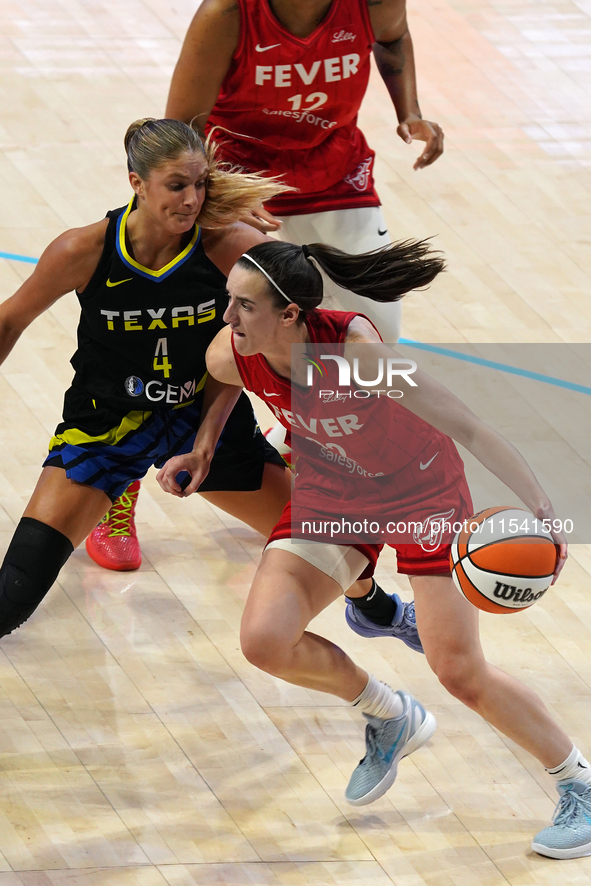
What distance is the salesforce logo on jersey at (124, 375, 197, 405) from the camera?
343cm

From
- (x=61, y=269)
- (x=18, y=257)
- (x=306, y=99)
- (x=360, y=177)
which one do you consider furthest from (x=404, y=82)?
(x=18, y=257)

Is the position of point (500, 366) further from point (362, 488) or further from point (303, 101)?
point (362, 488)

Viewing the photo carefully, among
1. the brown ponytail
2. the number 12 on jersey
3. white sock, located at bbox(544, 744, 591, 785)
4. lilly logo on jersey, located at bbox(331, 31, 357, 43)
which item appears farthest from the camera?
lilly logo on jersey, located at bbox(331, 31, 357, 43)

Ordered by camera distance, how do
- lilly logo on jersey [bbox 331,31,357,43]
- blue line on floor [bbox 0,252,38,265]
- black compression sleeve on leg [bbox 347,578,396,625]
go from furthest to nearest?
blue line on floor [bbox 0,252,38,265], lilly logo on jersey [bbox 331,31,357,43], black compression sleeve on leg [bbox 347,578,396,625]

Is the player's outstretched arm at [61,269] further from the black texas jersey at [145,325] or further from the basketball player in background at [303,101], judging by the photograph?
the basketball player in background at [303,101]

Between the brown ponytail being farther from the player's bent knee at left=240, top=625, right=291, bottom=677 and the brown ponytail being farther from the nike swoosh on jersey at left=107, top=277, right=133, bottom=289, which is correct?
the player's bent knee at left=240, top=625, right=291, bottom=677

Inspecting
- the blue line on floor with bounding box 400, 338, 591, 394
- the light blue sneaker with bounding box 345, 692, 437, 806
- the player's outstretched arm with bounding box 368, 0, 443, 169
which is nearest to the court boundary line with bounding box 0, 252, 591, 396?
the blue line on floor with bounding box 400, 338, 591, 394

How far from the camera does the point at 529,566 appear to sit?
116 inches

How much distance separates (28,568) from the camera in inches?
129

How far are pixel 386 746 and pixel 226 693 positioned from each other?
57 centimetres

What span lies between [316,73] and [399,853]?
2.27 m

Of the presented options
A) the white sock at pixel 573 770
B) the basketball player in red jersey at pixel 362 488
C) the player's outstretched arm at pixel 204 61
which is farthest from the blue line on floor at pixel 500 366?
the white sock at pixel 573 770

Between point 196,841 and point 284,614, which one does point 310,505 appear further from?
point 196,841

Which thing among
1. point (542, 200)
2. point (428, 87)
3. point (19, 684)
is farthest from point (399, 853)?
point (428, 87)
